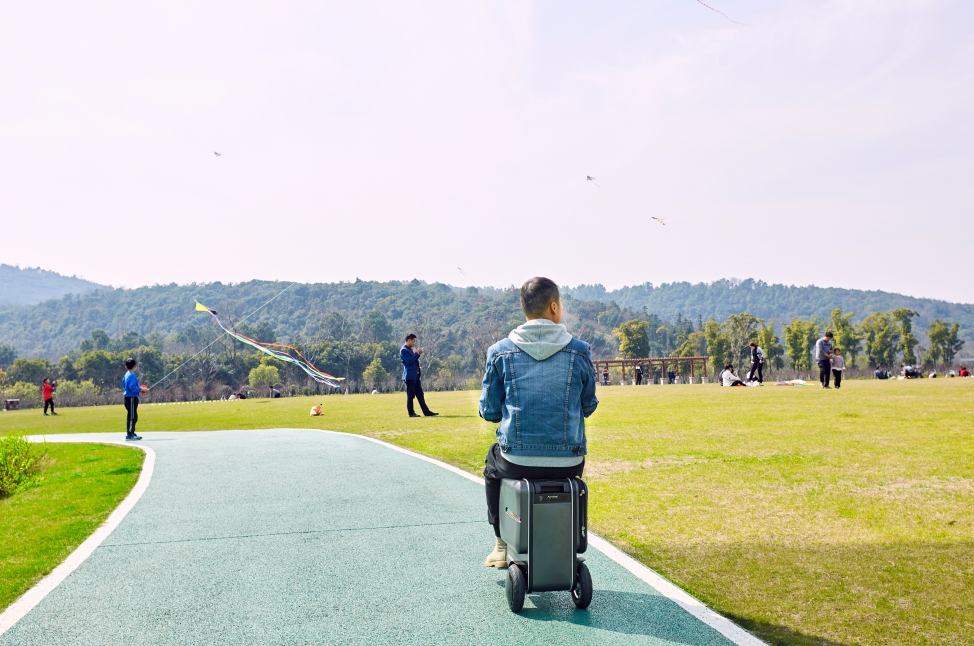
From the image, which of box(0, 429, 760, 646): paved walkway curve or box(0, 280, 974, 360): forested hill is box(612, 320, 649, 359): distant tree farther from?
box(0, 429, 760, 646): paved walkway curve

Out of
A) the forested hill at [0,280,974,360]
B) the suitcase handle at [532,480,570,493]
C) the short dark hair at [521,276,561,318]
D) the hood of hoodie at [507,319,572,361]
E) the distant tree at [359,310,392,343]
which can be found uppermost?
the forested hill at [0,280,974,360]

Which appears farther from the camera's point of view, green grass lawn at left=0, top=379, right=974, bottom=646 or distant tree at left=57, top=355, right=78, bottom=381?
distant tree at left=57, top=355, right=78, bottom=381

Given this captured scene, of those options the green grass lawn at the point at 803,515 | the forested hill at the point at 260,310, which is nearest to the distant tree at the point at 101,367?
the forested hill at the point at 260,310

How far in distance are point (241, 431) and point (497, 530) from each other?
1269cm

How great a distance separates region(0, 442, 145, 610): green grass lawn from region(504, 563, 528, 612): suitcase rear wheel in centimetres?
311

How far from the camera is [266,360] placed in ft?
278

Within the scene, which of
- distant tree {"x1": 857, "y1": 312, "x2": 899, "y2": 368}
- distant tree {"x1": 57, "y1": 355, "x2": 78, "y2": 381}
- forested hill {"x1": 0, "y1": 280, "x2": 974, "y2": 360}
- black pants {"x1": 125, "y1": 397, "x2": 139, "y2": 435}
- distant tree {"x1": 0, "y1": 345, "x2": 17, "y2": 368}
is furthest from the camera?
forested hill {"x1": 0, "y1": 280, "x2": 974, "y2": 360}

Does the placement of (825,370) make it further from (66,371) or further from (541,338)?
(66,371)

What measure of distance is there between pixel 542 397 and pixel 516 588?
1097 mm

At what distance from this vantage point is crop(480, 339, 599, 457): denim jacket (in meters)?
3.71

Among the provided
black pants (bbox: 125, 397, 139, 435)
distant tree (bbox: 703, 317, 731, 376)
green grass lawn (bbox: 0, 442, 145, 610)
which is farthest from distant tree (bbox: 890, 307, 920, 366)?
green grass lawn (bbox: 0, 442, 145, 610)

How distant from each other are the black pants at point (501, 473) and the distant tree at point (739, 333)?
81.1 metres

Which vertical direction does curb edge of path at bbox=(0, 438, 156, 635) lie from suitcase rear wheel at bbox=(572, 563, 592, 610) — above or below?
below

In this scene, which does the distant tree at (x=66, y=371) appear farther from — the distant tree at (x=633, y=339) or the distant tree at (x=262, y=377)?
the distant tree at (x=633, y=339)
